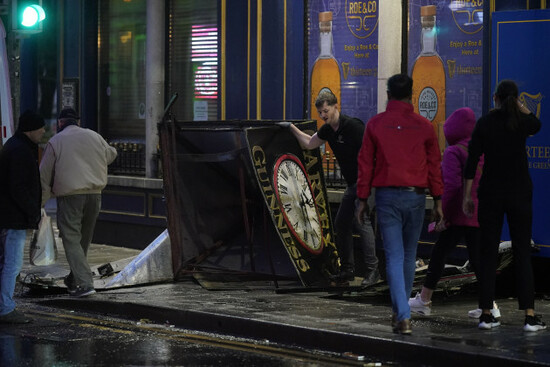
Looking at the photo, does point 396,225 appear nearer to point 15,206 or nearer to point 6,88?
point 15,206

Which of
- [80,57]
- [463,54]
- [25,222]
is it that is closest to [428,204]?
[463,54]

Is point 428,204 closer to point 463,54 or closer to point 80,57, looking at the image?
point 463,54

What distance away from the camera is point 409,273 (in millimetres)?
8422

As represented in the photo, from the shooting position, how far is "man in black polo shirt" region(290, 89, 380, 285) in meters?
10.5

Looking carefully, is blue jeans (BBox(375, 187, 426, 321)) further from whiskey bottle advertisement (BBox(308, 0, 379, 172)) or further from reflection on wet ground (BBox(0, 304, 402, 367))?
whiskey bottle advertisement (BBox(308, 0, 379, 172))

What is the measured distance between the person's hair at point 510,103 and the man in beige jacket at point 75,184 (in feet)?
13.5

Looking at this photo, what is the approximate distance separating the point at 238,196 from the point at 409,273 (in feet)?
10.3

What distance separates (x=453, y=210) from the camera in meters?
9.05

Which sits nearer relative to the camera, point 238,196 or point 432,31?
point 238,196

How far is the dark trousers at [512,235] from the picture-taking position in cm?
827

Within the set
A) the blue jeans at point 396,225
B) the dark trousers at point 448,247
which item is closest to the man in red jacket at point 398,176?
the blue jeans at point 396,225

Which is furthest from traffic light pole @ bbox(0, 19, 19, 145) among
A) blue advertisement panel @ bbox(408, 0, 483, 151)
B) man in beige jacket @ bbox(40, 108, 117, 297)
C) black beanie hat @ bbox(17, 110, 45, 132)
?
blue advertisement panel @ bbox(408, 0, 483, 151)

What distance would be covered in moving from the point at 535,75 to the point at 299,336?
3.39 metres

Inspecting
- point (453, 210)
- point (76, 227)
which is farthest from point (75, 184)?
point (453, 210)
